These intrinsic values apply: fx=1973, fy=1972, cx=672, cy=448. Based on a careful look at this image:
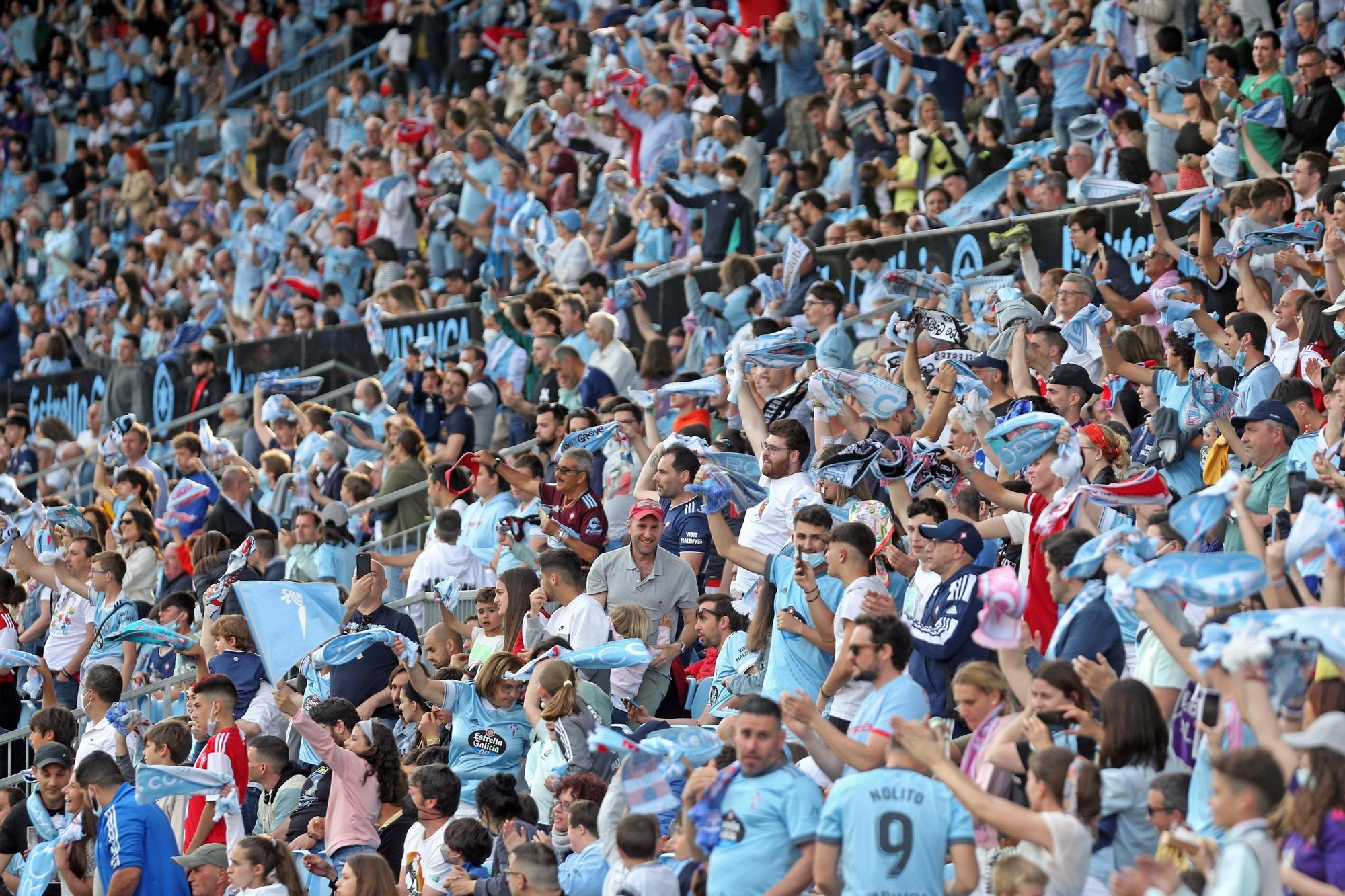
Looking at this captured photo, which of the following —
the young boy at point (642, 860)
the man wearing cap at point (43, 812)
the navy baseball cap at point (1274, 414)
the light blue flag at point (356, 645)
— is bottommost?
the man wearing cap at point (43, 812)

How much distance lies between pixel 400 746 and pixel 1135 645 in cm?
347

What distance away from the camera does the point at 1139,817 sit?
5695 mm

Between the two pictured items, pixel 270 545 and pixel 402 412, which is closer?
pixel 270 545

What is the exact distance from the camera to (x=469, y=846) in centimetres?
730

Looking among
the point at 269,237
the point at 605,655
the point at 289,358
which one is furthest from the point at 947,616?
the point at 269,237

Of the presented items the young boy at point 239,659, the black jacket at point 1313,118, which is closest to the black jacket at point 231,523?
the young boy at point 239,659

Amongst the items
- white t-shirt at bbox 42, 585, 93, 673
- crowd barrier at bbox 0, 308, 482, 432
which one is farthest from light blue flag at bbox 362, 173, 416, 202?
white t-shirt at bbox 42, 585, 93, 673

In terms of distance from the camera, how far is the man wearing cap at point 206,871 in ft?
25.4

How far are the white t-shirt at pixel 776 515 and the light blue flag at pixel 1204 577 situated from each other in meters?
2.81

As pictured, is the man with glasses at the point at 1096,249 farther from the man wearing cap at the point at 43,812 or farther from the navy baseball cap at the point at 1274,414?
the man wearing cap at the point at 43,812

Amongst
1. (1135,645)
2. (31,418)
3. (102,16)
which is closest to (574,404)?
(1135,645)

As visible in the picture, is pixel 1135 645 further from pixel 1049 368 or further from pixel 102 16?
pixel 102 16

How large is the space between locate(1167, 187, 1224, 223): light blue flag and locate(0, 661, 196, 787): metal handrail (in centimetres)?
596

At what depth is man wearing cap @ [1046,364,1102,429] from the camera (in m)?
8.70
